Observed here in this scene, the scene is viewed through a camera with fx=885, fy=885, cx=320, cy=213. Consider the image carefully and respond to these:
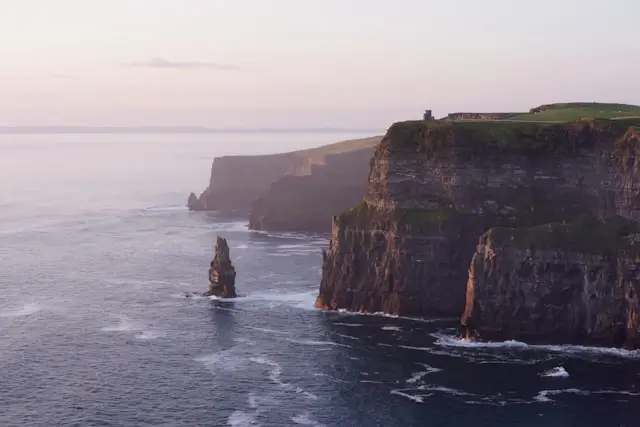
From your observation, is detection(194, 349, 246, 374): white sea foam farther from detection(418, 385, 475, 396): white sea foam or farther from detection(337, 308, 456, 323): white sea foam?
detection(337, 308, 456, 323): white sea foam

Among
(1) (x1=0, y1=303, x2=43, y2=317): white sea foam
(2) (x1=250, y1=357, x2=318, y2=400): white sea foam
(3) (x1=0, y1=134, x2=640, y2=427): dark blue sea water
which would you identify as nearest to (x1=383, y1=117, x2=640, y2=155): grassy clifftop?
(3) (x1=0, y1=134, x2=640, y2=427): dark blue sea water

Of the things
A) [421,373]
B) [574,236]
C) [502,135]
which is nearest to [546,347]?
[574,236]

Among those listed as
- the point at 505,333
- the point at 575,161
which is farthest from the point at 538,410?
the point at 575,161

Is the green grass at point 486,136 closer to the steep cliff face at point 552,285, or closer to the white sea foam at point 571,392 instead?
the steep cliff face at point 552,285

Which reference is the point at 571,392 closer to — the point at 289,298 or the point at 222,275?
the point at 289,298

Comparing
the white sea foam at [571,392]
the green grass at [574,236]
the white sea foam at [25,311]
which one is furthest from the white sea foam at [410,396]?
the white sea foam at [25,311]

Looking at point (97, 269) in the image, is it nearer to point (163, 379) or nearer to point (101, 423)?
point (163, 379)
